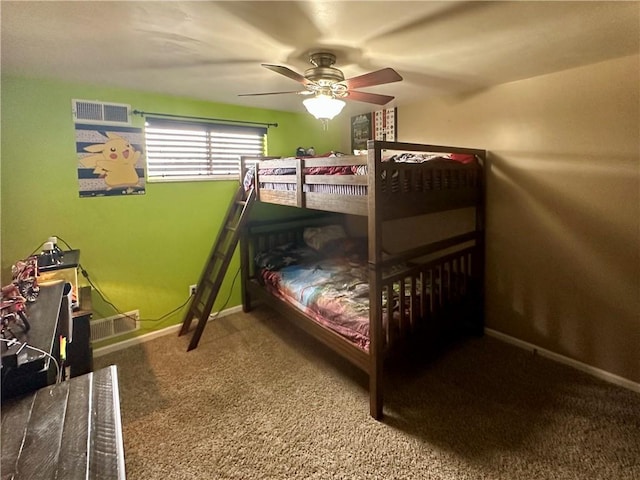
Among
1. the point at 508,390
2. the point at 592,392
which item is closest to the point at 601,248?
the point at 592,392

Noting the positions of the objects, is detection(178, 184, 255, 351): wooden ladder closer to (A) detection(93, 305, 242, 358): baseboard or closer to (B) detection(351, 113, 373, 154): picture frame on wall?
(A) detection(93, 305, 242, 358): baseboard

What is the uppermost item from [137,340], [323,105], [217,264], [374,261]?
[323,105]

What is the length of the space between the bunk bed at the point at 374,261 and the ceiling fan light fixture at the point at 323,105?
0.95 feet

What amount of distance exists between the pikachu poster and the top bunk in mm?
1103

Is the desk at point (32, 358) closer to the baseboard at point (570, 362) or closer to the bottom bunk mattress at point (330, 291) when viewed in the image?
the bottom bunk mattress at point (330, 291)

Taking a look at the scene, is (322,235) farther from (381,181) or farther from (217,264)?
(381,181)

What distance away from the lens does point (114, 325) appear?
2.93m

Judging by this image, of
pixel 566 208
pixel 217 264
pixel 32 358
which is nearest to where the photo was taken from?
pixel 32 358

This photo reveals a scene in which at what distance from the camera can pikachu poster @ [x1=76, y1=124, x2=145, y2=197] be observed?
266 centimetres

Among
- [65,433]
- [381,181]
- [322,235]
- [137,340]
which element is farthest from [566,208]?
[137,340]

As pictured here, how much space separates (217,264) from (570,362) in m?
3.20

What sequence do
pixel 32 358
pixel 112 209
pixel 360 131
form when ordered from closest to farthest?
pixel 32 358 < pixel 112 209 < pixel 360 131

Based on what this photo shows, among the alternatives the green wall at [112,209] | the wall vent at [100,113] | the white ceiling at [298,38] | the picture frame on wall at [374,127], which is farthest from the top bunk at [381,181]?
the wall vent at [100,113]

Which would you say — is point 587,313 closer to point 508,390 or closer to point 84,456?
point 508,390
